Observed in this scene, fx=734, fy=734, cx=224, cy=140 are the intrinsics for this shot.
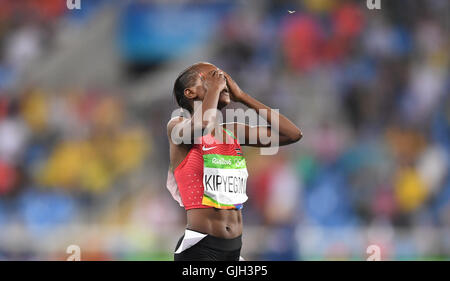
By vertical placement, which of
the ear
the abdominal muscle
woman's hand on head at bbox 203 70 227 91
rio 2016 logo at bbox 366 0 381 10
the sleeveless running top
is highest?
rio 2016 logo at bbox 366 0 381 10

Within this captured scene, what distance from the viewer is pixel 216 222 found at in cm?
450

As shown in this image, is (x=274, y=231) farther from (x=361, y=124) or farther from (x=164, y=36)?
(x=164, y=36)

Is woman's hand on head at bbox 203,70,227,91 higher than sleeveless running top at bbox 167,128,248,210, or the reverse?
woman's hand on head at bbox 203,70,227,91

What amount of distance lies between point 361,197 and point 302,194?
880 millimetres

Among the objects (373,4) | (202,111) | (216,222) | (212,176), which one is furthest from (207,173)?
(373,4)

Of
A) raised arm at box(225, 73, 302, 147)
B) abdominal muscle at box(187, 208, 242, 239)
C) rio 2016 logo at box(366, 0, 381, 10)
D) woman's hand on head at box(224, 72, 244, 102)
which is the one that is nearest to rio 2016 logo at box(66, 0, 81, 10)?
rio 2016 logo at box(366, 0, 381, 10)

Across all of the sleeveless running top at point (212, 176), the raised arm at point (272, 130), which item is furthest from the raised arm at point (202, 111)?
the raised arm at point (272, 130)

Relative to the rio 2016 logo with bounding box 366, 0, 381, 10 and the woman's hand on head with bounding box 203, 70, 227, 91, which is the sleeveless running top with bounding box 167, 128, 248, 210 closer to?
the woman's hand on head with bounding box 203, 70, 227, 91

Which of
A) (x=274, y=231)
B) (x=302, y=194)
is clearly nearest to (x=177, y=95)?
(x=274, y=231)

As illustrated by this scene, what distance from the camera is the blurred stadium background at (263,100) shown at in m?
8.55

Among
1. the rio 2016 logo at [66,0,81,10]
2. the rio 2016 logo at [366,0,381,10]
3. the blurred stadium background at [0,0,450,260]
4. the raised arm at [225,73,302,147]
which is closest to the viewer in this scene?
the raised arm at [225,73,302,147]

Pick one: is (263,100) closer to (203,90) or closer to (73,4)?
(73,4)

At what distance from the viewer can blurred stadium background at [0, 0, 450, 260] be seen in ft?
28.1
